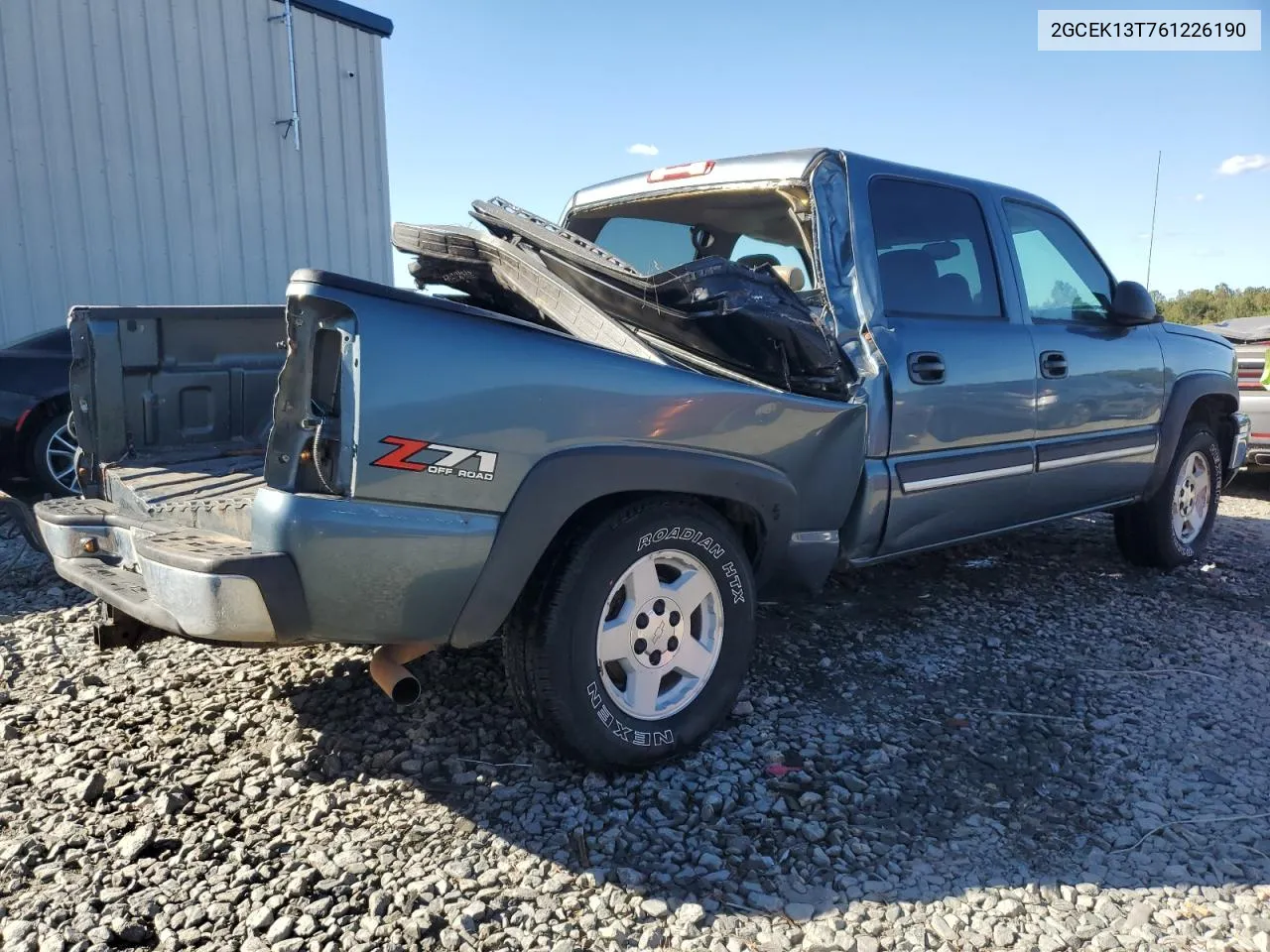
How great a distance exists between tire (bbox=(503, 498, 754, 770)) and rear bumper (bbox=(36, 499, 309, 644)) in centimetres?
67

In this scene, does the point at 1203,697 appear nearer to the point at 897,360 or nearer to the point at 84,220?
the point at 897,360

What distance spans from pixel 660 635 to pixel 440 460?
0.95 metres

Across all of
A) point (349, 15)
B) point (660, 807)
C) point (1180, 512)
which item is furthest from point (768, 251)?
point (349, 15)

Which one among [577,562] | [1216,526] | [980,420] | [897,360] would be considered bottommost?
[1216,526]

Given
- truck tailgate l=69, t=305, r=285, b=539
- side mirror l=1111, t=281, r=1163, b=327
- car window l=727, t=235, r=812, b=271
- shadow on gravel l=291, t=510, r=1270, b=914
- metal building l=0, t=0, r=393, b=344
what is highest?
metal building l=0, t=0, r=393, b=344

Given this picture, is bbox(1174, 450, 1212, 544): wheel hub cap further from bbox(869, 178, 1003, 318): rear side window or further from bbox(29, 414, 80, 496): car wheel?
bbox(29, 414, 80, 496): car wheel

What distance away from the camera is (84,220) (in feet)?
26.8

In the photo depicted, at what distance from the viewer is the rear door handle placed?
3.36 metres

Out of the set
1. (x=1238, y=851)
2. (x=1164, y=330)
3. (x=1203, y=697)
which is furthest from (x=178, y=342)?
(x=1164, y=330)

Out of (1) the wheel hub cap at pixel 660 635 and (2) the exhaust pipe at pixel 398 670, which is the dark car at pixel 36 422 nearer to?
(2) the exhaust pipe at pixel 398 670

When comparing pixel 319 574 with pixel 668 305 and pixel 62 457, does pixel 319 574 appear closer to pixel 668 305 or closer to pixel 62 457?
pixel 668 305

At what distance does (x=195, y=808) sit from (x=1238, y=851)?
114 inches

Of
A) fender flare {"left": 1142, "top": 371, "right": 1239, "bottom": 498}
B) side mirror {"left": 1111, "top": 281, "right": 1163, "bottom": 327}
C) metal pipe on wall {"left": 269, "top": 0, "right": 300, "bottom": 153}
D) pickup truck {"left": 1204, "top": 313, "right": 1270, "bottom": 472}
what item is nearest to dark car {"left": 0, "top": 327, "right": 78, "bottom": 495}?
metal pipe on wall {"left": 269, "top": 0, "right": 300, "bottom": 153}

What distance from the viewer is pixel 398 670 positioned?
2469 millimetres
